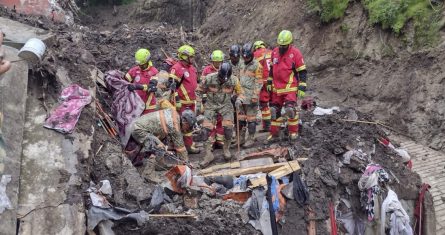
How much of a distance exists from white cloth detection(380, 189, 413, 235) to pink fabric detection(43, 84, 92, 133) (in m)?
4.65

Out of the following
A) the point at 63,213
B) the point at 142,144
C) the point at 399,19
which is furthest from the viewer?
the point at 399,19

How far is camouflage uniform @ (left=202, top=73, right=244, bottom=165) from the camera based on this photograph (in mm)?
8477

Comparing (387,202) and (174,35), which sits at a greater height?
(174,35)

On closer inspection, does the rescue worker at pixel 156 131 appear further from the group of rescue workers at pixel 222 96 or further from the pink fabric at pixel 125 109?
the pink fabric at pixel 125 109

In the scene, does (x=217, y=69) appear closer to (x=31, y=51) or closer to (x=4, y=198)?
(x=31, y=51)

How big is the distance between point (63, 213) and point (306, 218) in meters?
3.27

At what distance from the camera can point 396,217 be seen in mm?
7219

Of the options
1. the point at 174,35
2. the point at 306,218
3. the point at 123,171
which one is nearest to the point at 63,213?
the point at 123,171

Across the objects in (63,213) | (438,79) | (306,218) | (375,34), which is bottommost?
(306,218)

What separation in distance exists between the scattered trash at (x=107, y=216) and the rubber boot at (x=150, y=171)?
52.3 inches

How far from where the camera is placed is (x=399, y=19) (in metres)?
11.9

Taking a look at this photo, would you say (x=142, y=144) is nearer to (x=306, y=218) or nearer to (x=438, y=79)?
(x=306, y=218)

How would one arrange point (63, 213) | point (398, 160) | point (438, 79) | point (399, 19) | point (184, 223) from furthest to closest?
point (399, 19) < point (438, 79) < point (398, 160) < point (184, 223) < point (63, 213)

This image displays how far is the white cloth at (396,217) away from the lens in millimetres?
7170
